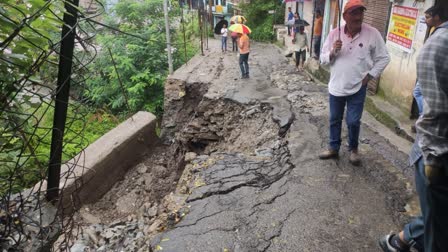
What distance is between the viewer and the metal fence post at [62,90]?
167cm

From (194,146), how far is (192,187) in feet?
12.6

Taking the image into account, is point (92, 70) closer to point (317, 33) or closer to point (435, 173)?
point (435, 173)

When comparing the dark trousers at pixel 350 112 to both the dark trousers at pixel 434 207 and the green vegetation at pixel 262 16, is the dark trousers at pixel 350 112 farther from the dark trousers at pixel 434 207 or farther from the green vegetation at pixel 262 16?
the green vegetation at pixel 262 16

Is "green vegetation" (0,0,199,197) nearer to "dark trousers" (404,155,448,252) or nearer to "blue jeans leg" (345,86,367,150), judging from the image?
"dark trousers" (404,155,448,252)

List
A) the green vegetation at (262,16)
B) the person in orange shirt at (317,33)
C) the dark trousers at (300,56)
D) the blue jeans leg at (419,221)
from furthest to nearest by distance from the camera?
the green vegetation at (262,16), the person in orange shirt at (317,33), the dark trousers at (300,56), the blue jeans leg at (419,221)

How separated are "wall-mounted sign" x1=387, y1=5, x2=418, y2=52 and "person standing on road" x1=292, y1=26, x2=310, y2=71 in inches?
166

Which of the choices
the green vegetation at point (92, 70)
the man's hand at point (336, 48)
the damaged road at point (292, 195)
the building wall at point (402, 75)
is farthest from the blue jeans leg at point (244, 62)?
the man's hand at point (336, 48)

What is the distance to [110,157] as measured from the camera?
236 inches

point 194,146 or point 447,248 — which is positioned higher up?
point 447,248

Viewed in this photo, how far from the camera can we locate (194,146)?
8023 mm

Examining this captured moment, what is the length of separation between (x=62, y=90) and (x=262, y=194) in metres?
2.68

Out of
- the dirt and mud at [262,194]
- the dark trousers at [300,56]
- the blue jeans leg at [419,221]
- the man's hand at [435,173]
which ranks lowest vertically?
the dirt and mud at [262,194]

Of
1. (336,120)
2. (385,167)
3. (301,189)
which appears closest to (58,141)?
(301,189)

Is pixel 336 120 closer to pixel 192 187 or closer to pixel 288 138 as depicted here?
pixel 288 138
